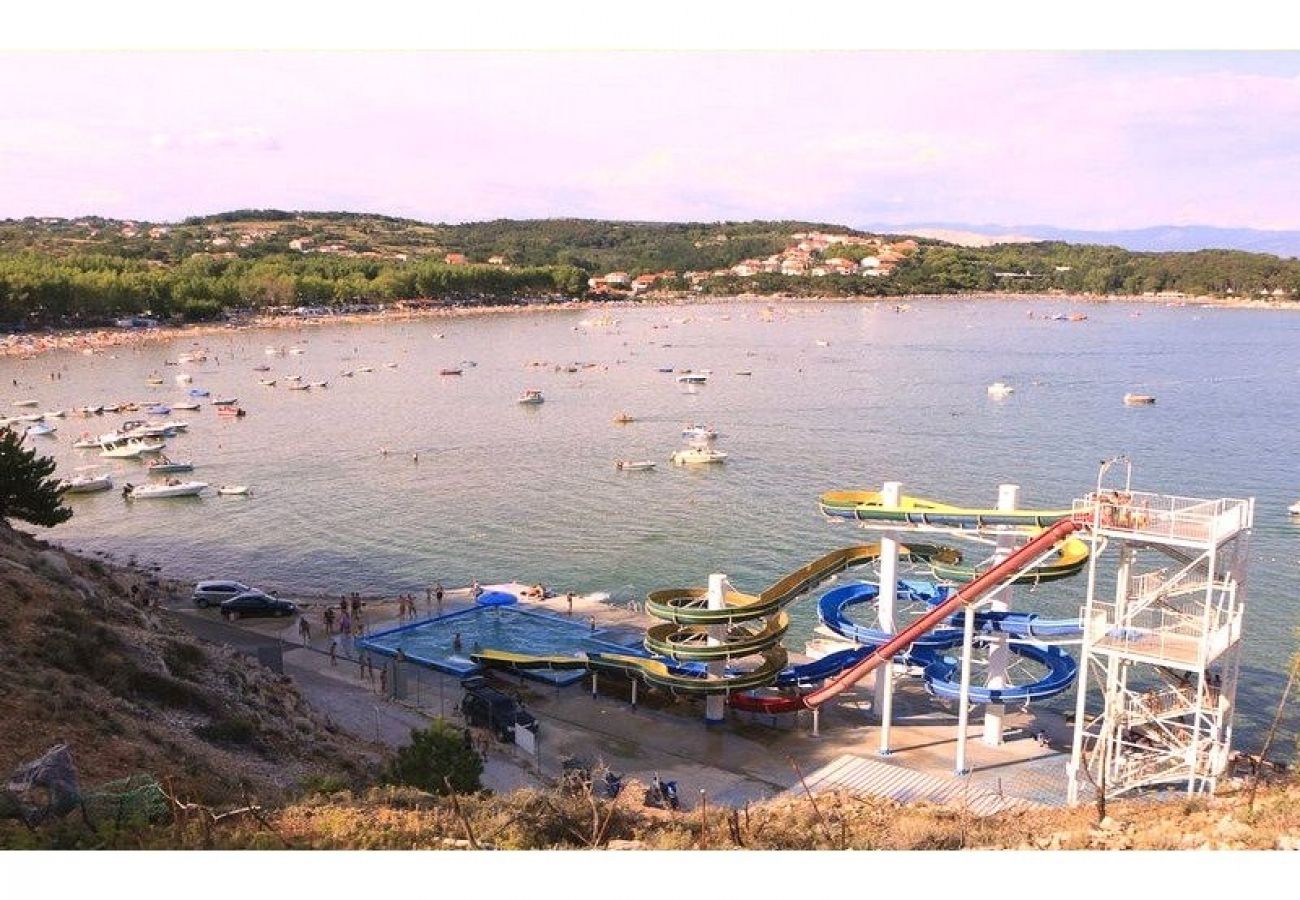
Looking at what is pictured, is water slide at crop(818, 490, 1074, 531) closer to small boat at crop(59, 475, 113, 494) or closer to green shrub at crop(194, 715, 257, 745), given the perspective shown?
green shrub at crop(194, 715, 257, 745)

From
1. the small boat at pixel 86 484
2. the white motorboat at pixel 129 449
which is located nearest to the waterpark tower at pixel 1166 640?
the small boat at pixel 86 484

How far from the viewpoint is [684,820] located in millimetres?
11555

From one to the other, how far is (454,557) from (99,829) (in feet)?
73.9

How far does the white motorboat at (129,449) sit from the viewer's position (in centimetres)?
4756

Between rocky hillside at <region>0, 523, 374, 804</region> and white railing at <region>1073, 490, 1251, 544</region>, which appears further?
white railing at <region>1073, 490, 1251, 544</region>

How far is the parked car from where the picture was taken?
85.1 ft

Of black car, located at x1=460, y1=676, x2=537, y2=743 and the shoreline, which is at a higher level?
the shoreline

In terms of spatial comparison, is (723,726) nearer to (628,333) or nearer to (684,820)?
(684,820)

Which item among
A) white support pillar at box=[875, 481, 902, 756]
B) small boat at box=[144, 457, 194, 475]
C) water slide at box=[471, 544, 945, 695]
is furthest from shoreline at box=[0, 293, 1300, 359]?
white support pillar at box=[875, 481, 902, 756]

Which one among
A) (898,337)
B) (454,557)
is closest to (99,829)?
(454,557)

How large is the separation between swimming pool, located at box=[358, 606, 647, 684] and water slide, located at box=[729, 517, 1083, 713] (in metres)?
3.62

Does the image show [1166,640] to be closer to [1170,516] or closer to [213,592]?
[1170,516]

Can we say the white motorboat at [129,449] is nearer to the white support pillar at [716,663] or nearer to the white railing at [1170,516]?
the white support pillar at [716,663]

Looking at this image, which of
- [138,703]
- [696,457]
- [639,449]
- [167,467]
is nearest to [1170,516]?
[138,703]
